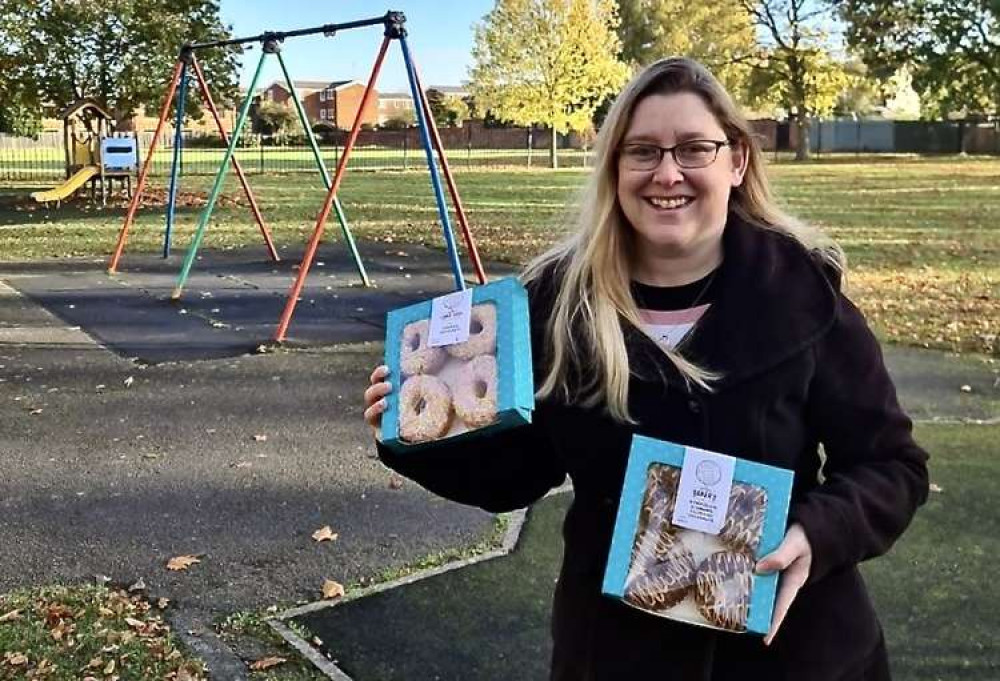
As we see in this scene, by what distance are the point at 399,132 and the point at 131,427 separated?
56654 mm

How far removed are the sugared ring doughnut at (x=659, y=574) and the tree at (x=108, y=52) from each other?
26.7 m

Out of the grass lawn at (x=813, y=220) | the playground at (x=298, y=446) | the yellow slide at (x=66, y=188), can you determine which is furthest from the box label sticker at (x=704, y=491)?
the yellow slide at (x=66, y=188)

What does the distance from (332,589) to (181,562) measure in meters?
0.72

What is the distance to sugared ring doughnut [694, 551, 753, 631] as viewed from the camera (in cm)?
173

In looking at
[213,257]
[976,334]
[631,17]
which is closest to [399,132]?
[631,17]

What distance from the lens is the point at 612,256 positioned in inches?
78.8

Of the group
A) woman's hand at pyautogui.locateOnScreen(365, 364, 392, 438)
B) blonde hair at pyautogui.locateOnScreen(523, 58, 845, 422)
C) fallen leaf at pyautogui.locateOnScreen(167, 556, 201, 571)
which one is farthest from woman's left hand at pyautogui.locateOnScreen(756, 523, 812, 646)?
fallen leaf at pyautogui.locateOnScreen(167, 556, 201, 571)

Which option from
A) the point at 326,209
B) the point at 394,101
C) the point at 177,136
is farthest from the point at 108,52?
the point at 394,101

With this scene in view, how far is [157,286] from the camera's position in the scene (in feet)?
39.6

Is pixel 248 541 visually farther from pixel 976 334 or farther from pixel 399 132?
pixel 399 132

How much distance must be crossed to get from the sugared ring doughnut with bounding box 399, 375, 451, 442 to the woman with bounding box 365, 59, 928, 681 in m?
0.08

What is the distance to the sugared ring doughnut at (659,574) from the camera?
1.75 metres

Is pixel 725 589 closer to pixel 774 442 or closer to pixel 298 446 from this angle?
pixel 774 442

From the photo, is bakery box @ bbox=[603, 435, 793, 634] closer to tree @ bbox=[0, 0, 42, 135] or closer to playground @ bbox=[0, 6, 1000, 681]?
playground @ bbox=[0, 6, 1000, 681]
